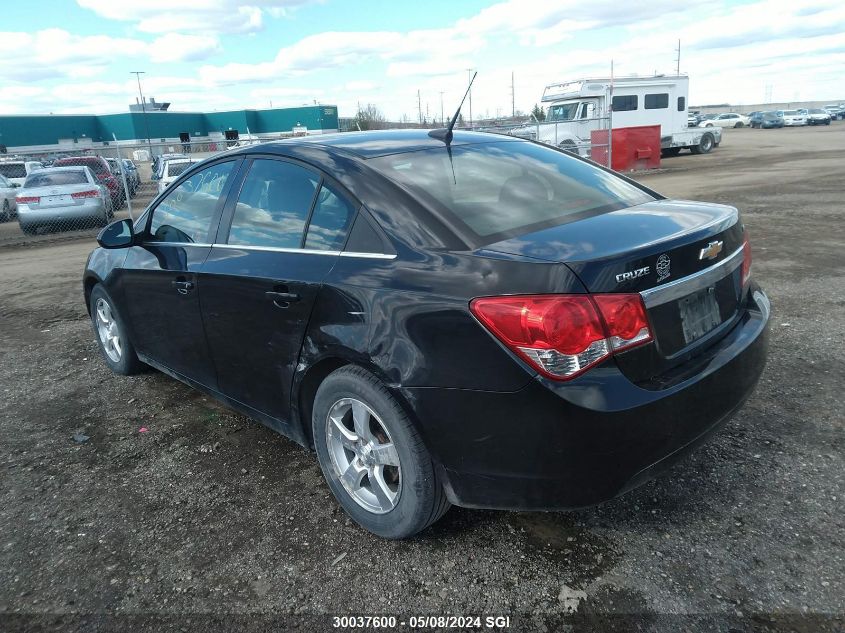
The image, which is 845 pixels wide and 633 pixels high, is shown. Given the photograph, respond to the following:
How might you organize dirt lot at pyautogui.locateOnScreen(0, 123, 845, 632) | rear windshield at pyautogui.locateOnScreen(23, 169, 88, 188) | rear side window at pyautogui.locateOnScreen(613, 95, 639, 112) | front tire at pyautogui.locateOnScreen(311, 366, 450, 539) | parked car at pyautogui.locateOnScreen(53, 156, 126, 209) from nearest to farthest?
dirt lot at pyautogui.locateOnScreen(0, 123, 845, 632) < front tire at pyautogui.locateOnScreen(311, 366, 450, 539) < rear windshield at pyautogui.locateOnScreen(23, 169, 88, 188) < parked car at pyautogui.locateOnScreen(53, 156, 126, 209) < rear side window at pyautogui.locateOnScreen(613, 95, 639, 112)

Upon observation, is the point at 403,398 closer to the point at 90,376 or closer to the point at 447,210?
the point at 447,210

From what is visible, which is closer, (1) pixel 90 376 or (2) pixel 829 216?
(1) pixel 90 376

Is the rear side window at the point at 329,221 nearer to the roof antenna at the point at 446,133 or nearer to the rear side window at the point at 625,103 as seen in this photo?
the roof antenna at the point at 446,133

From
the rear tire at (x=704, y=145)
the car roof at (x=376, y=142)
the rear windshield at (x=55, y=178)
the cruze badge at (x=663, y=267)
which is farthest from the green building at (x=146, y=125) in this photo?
the cruze badge at (x=663, y=267)

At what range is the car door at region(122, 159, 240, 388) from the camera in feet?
11.6

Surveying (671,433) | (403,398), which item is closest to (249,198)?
(403,398)

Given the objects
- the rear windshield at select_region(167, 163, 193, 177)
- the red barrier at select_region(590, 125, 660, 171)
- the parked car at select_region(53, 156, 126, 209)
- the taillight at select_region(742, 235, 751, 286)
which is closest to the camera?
the taillight at select_region(742, 235, 751, 286)

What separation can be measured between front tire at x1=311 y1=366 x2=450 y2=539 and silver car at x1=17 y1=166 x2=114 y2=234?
45.8 feet

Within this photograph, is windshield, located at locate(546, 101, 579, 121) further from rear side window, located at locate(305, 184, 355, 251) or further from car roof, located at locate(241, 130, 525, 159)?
rear side window, located at locate(305, 184, 355, 251)

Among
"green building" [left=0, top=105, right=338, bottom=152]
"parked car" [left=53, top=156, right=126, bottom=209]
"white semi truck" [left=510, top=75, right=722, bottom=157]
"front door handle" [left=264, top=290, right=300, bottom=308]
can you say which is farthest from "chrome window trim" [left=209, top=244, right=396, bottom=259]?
"green building" [left=0, top=105, right=338, bottom=152]

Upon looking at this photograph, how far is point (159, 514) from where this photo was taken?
121 inches

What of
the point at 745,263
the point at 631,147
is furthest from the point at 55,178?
the point at 631,147

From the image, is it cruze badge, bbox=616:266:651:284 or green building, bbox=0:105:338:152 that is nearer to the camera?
cruze badge, bbox=616:266:651:284

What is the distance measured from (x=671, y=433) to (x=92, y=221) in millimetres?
15394
